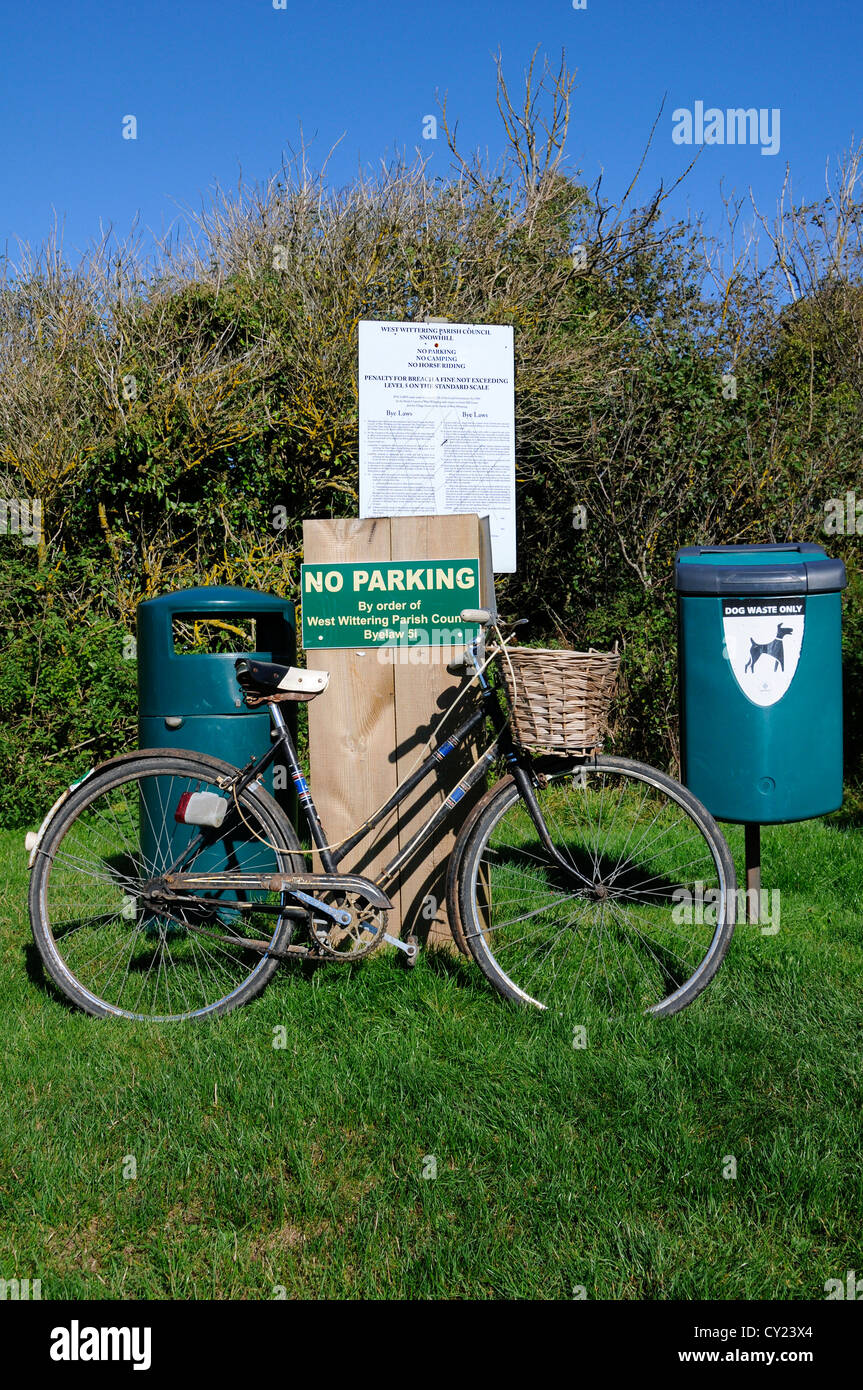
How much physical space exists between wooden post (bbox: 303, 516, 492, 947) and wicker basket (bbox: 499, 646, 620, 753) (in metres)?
0.60

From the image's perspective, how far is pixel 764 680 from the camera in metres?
3.79

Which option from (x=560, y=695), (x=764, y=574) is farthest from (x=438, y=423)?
(x=560, y=695)

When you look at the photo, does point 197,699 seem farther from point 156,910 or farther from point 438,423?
point 438,423

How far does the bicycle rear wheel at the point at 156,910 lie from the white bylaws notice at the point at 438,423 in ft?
6.02

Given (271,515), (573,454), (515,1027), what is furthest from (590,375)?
(515,1027)

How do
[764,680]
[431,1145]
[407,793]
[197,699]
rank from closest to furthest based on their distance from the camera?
[431,1145]
[407,793]
[764,680]
[197,699]

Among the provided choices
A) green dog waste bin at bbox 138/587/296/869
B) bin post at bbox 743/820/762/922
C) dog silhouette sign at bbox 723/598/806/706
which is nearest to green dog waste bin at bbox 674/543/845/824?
dog silhouette sign at bbox 723/598/806/706

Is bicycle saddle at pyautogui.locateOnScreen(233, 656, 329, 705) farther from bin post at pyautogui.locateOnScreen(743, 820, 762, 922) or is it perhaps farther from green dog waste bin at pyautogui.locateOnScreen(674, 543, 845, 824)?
bin post at pyautogui.locateOnScreen(743, 820, 762, 922)

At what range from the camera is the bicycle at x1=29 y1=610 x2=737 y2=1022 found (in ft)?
11.1

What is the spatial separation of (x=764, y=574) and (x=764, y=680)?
40cm

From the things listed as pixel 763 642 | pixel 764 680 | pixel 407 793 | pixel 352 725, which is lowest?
pixel 407 793

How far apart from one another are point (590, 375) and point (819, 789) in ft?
16.4
